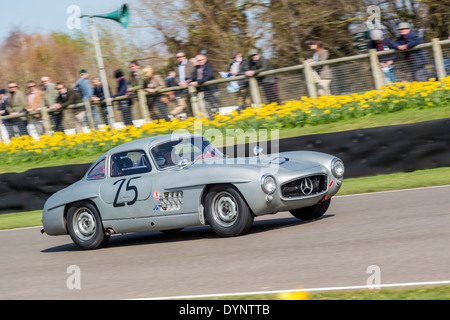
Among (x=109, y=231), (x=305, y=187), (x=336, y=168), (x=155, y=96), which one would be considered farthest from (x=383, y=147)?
(x=155, y=96)

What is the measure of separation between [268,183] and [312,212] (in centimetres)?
136

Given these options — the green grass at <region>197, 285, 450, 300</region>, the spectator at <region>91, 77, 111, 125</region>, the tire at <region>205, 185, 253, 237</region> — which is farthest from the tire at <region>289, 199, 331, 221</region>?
the spectator at <region>91, 77, 111, 125</region>

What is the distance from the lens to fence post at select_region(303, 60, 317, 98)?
16.1 metres

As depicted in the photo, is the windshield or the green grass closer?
the green grass

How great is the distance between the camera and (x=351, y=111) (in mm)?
15477

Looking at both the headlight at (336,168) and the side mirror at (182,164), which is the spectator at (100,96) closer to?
the side mirror at (182,164)

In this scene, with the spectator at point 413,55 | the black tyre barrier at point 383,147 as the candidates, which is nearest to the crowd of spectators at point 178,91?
the spectator at point 413,55

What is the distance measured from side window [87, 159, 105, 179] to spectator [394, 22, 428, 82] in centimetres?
835

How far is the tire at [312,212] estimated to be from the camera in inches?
345

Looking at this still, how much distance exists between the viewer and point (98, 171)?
30.5 ft

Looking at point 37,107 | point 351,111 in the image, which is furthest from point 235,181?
point 37,107

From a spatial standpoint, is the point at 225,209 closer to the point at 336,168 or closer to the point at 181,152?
the point at 181,152

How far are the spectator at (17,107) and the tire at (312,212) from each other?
12377 mm

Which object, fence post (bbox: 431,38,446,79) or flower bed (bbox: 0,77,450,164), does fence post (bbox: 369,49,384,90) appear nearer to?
flower bed (bbox: 0,77,450,164)
